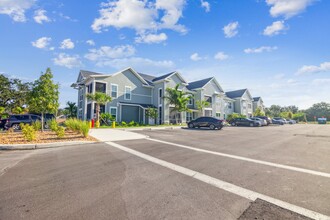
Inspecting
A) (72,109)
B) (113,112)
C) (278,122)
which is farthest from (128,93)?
(278,122)

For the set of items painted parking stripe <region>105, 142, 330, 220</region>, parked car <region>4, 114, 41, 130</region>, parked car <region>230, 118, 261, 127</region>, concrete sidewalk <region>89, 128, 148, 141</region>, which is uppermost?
parked car <region>4, 114, 41, 130</region>

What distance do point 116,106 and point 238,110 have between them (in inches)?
1301

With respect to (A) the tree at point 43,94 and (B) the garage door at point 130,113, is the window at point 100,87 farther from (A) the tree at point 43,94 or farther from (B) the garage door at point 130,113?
(A) the tree at point 43,94

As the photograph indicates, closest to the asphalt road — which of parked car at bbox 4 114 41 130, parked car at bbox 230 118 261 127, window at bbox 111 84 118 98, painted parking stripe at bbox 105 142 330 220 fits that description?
painted parking stripe at bbox 105 142 330 220

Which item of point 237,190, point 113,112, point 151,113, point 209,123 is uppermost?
point 113,112

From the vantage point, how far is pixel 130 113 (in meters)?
27.0

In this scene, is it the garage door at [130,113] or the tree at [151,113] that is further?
the garage door at [130,113]

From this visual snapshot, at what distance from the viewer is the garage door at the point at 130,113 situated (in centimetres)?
2627

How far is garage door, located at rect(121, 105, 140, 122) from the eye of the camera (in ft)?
86.2

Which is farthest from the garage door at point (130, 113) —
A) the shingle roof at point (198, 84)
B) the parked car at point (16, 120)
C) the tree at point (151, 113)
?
the shingle roof at point (198, 84)

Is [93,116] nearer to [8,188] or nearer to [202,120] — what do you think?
[202,120]

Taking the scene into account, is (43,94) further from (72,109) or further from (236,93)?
(236,93)

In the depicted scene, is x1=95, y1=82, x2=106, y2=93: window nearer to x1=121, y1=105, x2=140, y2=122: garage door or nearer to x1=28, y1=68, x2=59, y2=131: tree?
x1=121, y1=105, x2=140, y2=122: garage door

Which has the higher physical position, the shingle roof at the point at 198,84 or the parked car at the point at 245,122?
the shingle roof at the point at 198,84
